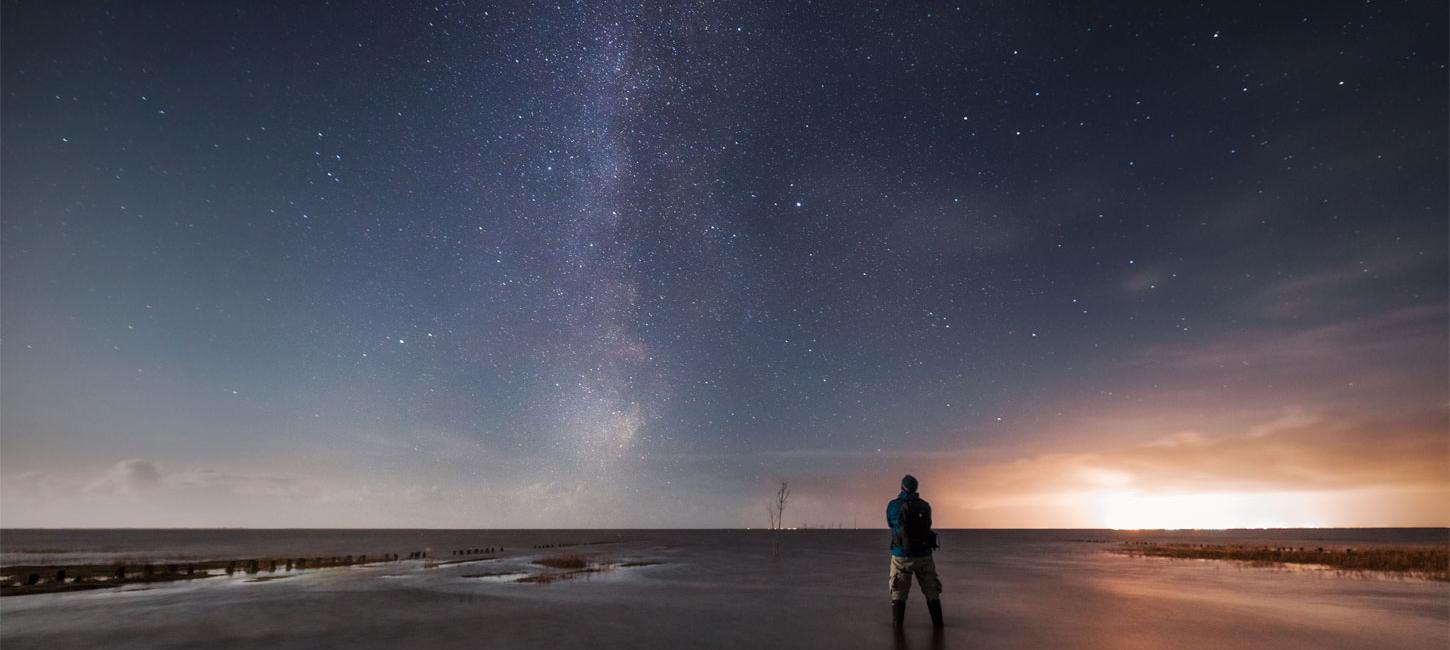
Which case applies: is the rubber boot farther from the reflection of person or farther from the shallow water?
the shallow water

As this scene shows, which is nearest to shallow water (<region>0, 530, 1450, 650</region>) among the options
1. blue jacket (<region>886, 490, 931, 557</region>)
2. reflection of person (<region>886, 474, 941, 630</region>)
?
reflection of person (<region>886, 474, 941, 630</region>)

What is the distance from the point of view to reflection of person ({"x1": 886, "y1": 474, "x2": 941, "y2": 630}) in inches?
532

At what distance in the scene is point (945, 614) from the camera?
1653 cm

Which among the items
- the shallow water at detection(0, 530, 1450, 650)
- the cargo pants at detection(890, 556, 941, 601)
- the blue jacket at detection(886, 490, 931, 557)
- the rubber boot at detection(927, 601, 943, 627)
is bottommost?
the shallow water at detection(0, 530, 1450, 650)

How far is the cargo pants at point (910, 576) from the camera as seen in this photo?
44.4 feet

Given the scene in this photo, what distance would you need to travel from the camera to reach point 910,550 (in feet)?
44.4

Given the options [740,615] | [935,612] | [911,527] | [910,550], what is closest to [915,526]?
[911,527]

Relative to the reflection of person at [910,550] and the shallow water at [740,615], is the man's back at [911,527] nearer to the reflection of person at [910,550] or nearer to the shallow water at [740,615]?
the reflection of person at [910,550]

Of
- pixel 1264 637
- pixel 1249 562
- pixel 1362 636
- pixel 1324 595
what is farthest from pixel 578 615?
pixel 1249 562

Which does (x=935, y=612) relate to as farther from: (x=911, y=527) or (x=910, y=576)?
(x=911, y=527)

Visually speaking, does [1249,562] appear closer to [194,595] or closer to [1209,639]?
[1209,639]

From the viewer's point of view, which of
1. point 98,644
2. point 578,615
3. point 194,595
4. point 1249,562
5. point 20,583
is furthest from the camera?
point 1249,562

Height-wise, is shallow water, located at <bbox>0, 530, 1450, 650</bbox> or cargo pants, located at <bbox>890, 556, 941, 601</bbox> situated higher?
cargo pants, located at <bbox>890, 556, 941, 601</bbox>

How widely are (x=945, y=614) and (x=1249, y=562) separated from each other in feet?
131
